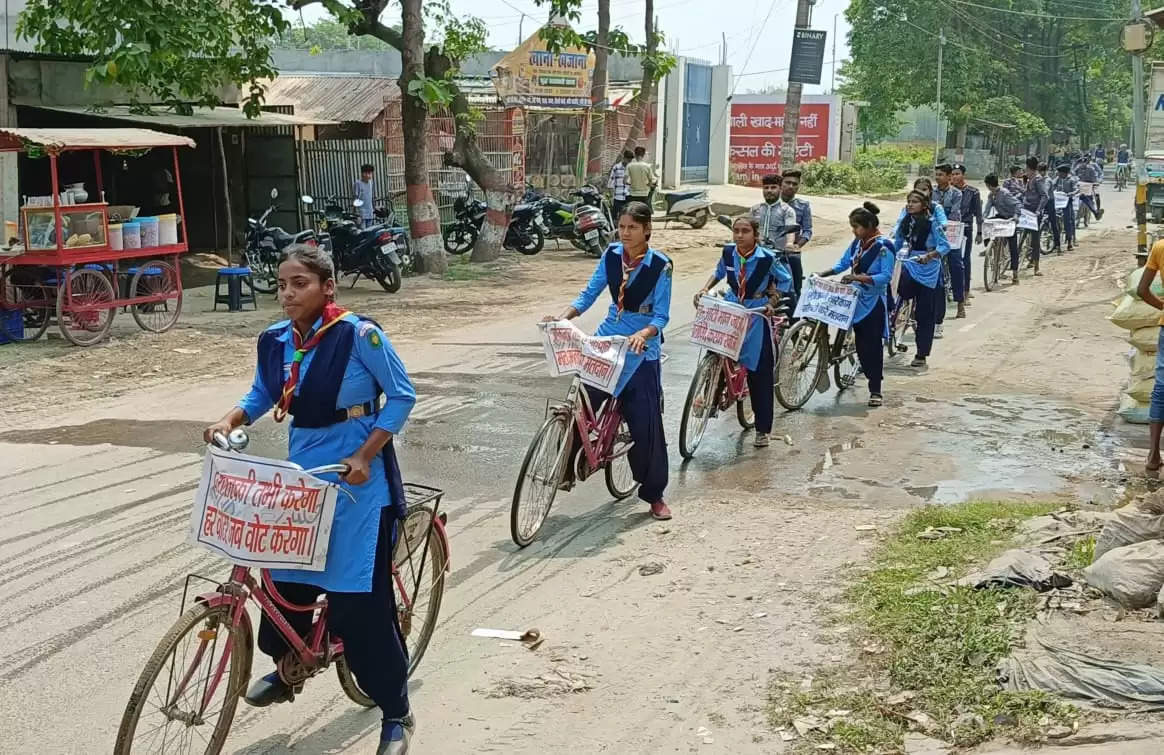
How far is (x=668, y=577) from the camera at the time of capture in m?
6.38

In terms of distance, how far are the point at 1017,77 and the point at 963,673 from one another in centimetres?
6276

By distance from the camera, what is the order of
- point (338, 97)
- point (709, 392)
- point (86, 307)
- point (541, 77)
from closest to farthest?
point (709, 392)
point (86, 307)
point (338, 97)
point (541, 77)

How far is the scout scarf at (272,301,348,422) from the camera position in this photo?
4094mm

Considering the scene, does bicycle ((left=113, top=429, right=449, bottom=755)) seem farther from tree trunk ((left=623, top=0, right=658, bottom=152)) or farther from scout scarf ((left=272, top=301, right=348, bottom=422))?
tree trunk ((left=623, top=0, right=658, bottom=152))

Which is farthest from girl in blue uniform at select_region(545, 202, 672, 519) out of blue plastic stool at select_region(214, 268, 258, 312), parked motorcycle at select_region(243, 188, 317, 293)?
parked motorcycle at select_region(243, 188, 317, 293)

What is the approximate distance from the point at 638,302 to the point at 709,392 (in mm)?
1740

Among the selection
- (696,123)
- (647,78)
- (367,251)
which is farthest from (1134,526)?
(696,123)

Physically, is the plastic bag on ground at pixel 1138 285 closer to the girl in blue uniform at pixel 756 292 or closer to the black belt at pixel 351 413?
the girl in blue uniform at pixel 756 292

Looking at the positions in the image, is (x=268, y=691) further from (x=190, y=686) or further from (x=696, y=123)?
(x=696, y=123)

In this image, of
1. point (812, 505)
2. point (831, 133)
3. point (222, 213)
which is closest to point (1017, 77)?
point (831, 133)

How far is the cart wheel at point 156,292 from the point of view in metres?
13.9

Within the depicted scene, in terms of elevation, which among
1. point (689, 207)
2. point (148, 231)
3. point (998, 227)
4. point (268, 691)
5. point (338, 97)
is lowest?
point (268, 691)

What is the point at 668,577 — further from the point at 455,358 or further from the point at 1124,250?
the point at 1124,250

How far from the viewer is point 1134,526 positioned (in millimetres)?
5637
